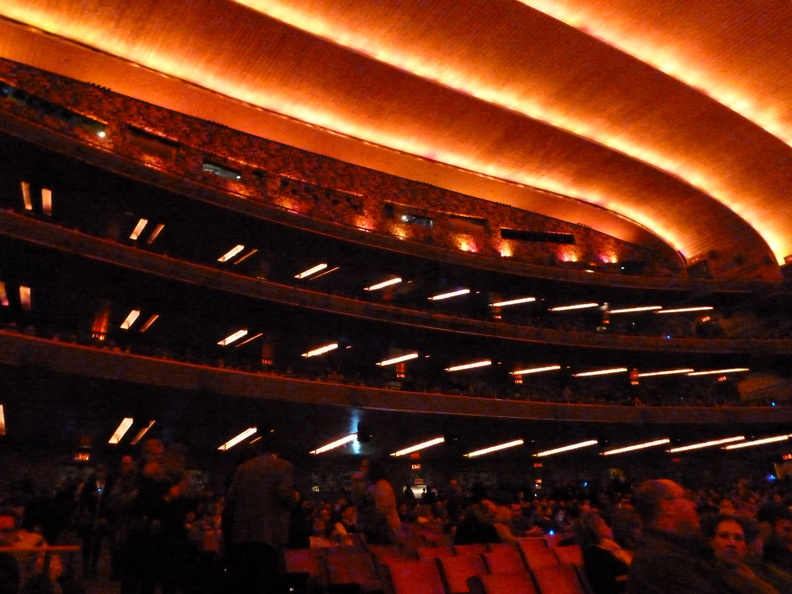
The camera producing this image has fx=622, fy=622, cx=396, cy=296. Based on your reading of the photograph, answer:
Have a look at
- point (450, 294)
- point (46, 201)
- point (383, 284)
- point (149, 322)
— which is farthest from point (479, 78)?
point (46, 201)

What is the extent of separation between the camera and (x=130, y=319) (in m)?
16.9

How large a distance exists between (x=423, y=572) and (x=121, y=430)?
41.2 ft

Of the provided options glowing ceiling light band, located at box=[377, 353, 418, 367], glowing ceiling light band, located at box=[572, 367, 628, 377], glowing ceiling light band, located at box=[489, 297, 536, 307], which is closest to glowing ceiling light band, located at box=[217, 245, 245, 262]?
glowing ceiling light band, located at box=[377, 353, 418, 367]

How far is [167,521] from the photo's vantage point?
3.70 metres

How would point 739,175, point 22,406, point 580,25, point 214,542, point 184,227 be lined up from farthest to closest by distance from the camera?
point 739,175
point 580,25
point 184,227
point 22,406
point 214,542

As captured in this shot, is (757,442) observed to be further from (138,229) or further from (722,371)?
(138,229)

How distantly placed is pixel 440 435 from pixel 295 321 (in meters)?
5.27

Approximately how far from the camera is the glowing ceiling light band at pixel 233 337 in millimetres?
17547

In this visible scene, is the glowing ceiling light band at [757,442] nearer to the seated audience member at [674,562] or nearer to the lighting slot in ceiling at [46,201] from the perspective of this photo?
the seated audience member at [674,562]

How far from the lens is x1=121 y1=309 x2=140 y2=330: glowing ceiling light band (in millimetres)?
16375

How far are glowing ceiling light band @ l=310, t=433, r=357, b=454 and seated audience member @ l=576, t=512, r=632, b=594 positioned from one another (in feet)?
43.8

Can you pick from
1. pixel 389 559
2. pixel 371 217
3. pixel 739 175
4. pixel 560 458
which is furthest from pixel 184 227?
pixel 739 175

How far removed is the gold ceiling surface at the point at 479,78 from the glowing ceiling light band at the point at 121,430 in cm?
1025

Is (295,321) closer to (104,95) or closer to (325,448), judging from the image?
(325,448)
